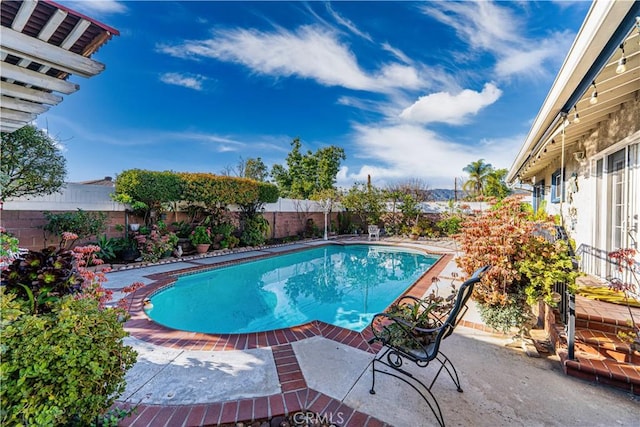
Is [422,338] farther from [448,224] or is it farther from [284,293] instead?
[448,224]

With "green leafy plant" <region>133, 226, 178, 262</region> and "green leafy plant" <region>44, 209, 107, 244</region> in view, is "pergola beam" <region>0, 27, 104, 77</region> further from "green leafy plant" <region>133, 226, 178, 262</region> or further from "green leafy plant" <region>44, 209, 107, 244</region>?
"green leafy plant" <region>133, 226, 178, 262</region>

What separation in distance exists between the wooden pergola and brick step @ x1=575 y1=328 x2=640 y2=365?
19.6ft

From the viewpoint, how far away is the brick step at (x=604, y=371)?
2854 millimetres

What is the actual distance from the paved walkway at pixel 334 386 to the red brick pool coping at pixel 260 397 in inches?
0.4

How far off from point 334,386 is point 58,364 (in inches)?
90.1

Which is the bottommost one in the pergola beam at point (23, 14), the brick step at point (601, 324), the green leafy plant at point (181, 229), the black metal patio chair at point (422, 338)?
the brick step at point (601, 324)

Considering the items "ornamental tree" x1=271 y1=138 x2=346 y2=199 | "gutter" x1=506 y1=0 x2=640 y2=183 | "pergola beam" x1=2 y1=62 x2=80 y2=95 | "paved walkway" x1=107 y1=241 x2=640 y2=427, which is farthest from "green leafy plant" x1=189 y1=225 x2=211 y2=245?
"ornamental tree" x1=271 y1=138 x2=346 y2=199

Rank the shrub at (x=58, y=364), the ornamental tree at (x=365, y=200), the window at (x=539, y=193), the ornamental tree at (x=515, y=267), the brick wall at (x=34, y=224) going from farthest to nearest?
1. the ornamental tree at (x=365, y=200)
2. the window at (x=539, y=193)
3. the brick wall at (x=34, y=224)
4. the ornamental tree at (x=515, y=267)
5. the shrub at (x=58, y=364)

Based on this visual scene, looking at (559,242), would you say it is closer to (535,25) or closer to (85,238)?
(535,25)

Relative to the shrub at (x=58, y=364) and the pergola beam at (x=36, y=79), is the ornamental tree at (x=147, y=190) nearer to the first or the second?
the pergola beam at (x=36, y=79)

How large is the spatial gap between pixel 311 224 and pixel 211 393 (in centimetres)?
1521

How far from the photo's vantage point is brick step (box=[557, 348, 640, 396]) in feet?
9.36

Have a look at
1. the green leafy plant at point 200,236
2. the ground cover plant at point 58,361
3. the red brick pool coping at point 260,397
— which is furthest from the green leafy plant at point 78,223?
the ground cover plant at point 58,361

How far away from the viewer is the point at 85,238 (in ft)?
29.0
